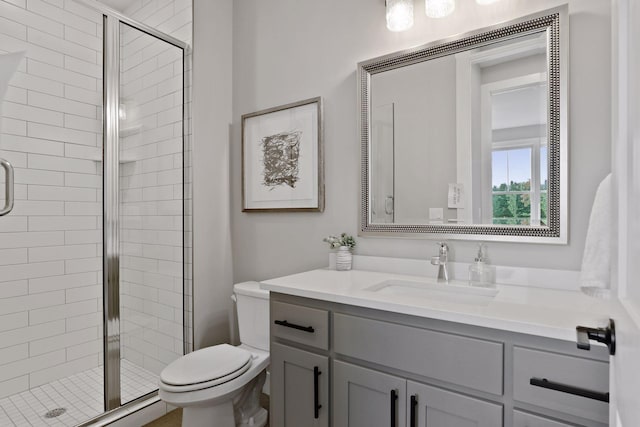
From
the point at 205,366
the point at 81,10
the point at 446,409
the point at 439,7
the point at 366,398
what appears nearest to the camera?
the point at 446,409

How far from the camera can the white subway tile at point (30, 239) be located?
1.82 metres

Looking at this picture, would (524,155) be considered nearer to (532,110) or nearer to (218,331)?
(532,110)

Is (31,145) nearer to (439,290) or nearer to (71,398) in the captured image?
(71,398)

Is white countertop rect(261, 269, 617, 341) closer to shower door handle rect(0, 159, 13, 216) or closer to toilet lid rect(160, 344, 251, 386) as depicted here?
toilet lid rect(160, 344, 251, 386)

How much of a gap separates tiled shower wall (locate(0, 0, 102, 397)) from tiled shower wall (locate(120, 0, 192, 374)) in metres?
0.15

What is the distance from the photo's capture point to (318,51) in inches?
79.7

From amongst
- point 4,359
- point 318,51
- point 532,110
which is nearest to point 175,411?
point 4,359

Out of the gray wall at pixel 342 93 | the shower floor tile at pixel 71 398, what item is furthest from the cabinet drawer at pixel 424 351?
the shower floor tile at pixel 71 398

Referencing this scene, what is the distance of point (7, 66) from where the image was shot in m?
1.71

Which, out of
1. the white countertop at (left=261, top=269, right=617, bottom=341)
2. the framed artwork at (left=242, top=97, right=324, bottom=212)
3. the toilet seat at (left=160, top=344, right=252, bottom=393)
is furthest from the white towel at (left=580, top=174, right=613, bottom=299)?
the toilet seat at (left=160, top=344, right=252, bottom=393)

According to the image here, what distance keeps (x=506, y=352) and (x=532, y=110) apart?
0.93 metres

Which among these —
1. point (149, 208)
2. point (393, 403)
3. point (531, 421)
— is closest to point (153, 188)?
point (149, 208)

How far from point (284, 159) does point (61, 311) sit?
157 cm

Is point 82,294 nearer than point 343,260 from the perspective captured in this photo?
No
